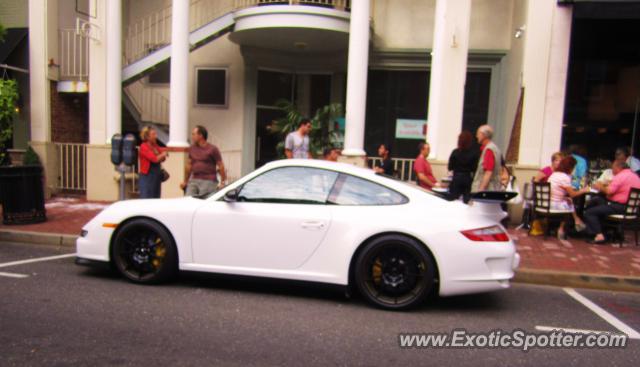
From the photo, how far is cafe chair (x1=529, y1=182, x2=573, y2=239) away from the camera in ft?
26.1

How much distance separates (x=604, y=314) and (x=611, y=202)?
13.3 feet

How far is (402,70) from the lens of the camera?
1290 centimetres

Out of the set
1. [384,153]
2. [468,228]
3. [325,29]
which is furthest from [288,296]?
[325,29]

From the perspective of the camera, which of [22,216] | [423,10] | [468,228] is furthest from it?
[423,10]

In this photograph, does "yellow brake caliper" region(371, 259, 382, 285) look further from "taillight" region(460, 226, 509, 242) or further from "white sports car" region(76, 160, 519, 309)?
"taillight" region(460, 226, 509, 242)

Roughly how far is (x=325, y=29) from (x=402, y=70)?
10.6ft

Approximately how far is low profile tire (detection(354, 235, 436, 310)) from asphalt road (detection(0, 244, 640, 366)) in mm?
147

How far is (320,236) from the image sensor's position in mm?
4496

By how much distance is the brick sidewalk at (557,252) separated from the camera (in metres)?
6.11

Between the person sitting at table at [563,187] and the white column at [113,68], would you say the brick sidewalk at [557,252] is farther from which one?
the white column at [113,68]

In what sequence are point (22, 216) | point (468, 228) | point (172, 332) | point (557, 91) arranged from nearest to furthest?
1. point (172, 332)
2. point (468, 228)
3. point (22, 216)
4. point (557, 91)

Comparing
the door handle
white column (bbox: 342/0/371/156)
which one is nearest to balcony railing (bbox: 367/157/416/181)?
white column (bbox: 342/0/371/156)

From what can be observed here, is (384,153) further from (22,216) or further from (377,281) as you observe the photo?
(22,216)

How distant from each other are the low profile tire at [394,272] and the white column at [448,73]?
5.71 metres
